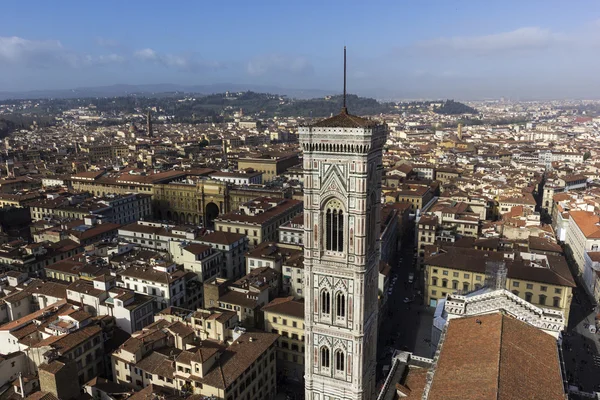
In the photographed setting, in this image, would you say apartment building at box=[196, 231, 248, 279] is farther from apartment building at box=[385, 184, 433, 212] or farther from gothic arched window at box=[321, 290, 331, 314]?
apartment building at box=[385, 184, 433, 212]

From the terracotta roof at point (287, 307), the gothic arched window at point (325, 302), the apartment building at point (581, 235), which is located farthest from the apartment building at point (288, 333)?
the apartment building at point (581, 235)

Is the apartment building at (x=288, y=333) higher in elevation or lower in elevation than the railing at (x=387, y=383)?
lower

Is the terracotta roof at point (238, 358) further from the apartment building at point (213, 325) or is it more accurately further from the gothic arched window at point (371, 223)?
the gothic arched window at point (371, 223)

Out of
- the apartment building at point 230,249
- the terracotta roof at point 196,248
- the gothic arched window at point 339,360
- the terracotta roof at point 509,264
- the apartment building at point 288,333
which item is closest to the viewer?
the gothic arched window at point 339,360

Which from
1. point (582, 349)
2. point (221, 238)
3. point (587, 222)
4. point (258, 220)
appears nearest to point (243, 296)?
point (221, 238)

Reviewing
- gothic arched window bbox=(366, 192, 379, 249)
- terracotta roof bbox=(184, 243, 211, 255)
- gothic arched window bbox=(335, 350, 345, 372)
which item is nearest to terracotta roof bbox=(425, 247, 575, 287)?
terracotta roof bbox=(184, 243, 211, 255)
